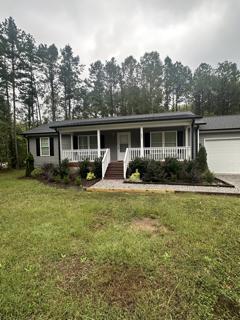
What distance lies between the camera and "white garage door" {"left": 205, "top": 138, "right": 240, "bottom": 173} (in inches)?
485

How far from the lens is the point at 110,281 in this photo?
271 centimetres

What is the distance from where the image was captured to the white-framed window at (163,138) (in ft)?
41.7

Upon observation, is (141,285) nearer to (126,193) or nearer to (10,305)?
(10,305)

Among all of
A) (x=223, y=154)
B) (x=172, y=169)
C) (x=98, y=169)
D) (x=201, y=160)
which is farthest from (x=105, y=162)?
(x=223, y=154)

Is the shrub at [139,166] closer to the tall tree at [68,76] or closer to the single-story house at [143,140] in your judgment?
the single-story house at [143,140]

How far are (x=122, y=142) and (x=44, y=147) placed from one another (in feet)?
19.2

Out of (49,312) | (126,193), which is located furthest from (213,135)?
(49,312)

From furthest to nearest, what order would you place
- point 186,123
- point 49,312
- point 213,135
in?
point 213,135, point 186,123, point 49,312

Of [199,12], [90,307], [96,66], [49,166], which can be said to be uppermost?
[96,66]

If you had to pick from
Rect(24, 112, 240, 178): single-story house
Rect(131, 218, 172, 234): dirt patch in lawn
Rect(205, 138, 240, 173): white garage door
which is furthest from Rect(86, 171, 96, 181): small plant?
Rect(205, 138, 240, 173): white garage door

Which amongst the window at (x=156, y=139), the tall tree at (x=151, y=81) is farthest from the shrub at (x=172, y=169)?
the tall tree at (x=151, y=81)

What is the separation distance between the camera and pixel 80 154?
40.9ft

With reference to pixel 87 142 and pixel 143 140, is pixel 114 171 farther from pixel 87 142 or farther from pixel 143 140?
pixel 87 142

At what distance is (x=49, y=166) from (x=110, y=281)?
37.3 ft
